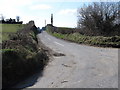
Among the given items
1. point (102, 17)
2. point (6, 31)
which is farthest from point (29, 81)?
point (102, 17)

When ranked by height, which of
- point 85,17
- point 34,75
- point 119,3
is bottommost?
point 34,75

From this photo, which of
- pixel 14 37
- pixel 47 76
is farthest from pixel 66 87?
pixel 14 37

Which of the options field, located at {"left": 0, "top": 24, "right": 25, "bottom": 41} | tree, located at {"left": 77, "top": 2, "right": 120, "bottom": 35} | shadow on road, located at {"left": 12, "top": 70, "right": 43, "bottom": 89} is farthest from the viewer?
tree, located at {"left": 77, "top": 2, "right": 120, "bottom": 35}

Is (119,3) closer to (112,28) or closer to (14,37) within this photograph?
(112,28)

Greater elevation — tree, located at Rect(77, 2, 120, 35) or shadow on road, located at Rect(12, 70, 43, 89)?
tree, located at Rect(77, 2, 120, 35)

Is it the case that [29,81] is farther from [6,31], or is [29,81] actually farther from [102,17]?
[102,17]

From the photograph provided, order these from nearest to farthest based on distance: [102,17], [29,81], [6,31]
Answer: [29,81]
[6,31]
[102,17]

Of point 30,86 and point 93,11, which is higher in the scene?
point 93,11

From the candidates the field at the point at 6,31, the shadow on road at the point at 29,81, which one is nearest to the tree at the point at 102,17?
the field at the point at 6,31

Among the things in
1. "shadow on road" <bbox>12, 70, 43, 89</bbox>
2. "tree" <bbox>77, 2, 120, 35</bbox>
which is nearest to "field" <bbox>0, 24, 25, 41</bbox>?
"shadow on road" <bbox>12, 70, 43, 89</bbox>

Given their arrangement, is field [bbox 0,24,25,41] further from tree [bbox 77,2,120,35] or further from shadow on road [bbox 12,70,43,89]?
tree [bbox 77,2,120,35]

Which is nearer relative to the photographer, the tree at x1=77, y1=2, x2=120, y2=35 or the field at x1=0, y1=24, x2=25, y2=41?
the field at x1=0, y1=24, x2=25, y2=41

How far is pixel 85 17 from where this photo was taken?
Result: 126ft

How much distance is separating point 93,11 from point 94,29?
324cm
